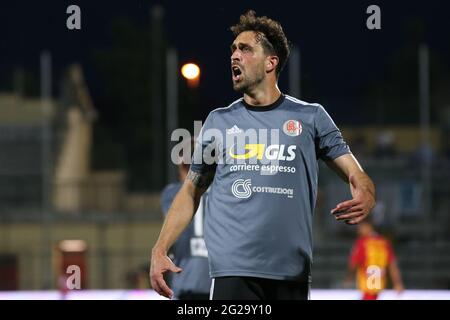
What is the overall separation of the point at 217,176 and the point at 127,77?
51.5 feet

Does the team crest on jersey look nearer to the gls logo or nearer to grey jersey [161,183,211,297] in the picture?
the gls logo

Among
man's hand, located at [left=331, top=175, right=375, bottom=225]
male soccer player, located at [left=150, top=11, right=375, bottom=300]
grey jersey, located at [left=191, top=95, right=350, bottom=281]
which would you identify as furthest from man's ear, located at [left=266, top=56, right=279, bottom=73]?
man's hand, located at [left=331, top=175, right=375, bottom=225]

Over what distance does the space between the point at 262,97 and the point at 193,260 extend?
287 cm

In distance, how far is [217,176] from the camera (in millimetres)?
4340

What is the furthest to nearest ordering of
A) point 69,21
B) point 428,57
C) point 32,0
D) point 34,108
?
point 34,108 < point 428,57 < point 32,0 < point 69,21

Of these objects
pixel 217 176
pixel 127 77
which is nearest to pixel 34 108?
pixel 127 77

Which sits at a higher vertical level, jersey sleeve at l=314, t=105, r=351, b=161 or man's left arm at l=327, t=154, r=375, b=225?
jersey sleeve at l=314, t=105, r=351, b=161

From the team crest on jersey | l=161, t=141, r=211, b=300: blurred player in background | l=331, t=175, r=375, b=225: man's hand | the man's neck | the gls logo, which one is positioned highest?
the man's neck

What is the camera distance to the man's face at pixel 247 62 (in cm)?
432

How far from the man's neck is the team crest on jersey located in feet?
0.49

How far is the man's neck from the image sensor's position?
4352 millimetres

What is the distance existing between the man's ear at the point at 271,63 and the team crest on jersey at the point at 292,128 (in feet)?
0.89

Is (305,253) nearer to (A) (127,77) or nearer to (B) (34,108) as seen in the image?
(A) (127,77)

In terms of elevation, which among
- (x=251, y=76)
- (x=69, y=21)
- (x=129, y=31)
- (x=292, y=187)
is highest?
(x=129, y=31)
